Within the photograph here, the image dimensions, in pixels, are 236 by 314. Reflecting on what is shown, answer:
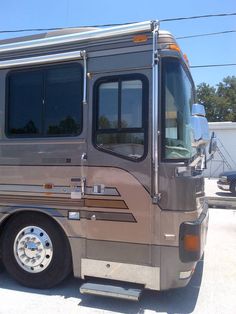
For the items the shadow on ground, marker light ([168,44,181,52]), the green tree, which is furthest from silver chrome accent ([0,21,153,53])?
the green tree

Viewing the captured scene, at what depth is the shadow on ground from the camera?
462 cm

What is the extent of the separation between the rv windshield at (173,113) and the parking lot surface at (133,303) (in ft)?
5.67

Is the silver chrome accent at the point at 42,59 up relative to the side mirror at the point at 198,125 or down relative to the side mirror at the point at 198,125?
up

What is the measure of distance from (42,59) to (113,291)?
9.38ft

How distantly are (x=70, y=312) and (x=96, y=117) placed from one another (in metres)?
2.20

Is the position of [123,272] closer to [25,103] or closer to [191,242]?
[191,242]

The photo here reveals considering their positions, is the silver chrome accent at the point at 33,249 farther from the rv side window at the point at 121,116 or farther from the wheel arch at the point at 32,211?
the rv side window at the point at 121,116

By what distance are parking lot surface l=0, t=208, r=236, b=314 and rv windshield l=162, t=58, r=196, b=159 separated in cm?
173

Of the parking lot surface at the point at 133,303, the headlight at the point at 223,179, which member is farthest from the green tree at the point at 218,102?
the parking lot surface at the point at 133,303

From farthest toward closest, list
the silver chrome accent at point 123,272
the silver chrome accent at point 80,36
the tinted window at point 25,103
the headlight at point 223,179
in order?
the headlight at point 223,179
the tinted window at point 25,103
the silver chrome accent at point 80,36
the silver chrome accent at point 123,272

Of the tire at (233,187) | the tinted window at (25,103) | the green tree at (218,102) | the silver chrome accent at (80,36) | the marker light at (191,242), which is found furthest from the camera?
the green tree at (218,102)

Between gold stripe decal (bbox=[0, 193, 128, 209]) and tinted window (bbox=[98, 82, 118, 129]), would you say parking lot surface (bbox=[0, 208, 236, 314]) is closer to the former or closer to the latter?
gold stripe decal (bbox=[0, 193, 128, 209])

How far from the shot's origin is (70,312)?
14.8 feet

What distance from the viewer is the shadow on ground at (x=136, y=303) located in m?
4.62
